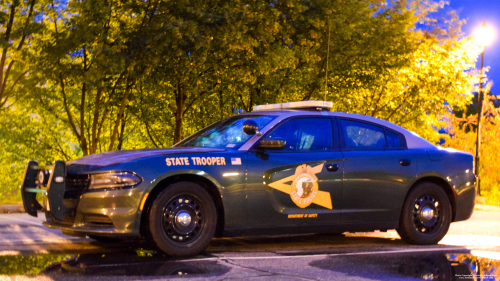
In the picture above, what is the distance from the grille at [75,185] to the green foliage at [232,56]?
7207 mm

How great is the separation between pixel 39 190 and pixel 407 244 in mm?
4456

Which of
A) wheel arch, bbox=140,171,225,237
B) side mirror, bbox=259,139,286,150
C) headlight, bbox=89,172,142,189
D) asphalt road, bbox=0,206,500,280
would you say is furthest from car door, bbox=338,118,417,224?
headlight, bbox=89,172,142,189

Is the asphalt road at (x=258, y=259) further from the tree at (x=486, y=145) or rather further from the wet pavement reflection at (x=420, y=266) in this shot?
the tree at (x=486, y=145)

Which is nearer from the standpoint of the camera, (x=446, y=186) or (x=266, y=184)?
(x=266, y=184)

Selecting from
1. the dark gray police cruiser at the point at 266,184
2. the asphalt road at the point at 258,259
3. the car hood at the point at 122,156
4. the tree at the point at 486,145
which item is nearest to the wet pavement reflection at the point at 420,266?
the asphalt road at the point at 258,259

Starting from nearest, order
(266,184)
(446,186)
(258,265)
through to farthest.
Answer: (258,265) → (266,184) → (446,186)

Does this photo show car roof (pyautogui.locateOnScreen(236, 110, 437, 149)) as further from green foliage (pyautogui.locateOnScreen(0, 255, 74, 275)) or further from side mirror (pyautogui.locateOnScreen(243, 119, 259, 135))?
green foliage (pyautogui.locateOnScreen(0, 255, 74, 275))

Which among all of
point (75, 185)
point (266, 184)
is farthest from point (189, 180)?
point (75, 185)

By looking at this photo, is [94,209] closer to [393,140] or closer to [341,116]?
[341,116]

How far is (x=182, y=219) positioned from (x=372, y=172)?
250cm

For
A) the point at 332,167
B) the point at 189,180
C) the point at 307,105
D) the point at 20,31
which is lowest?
the point at 189,180

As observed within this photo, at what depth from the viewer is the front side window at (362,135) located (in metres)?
7.91

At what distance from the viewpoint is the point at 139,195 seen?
6293mm

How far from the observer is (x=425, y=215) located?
8234 mm
